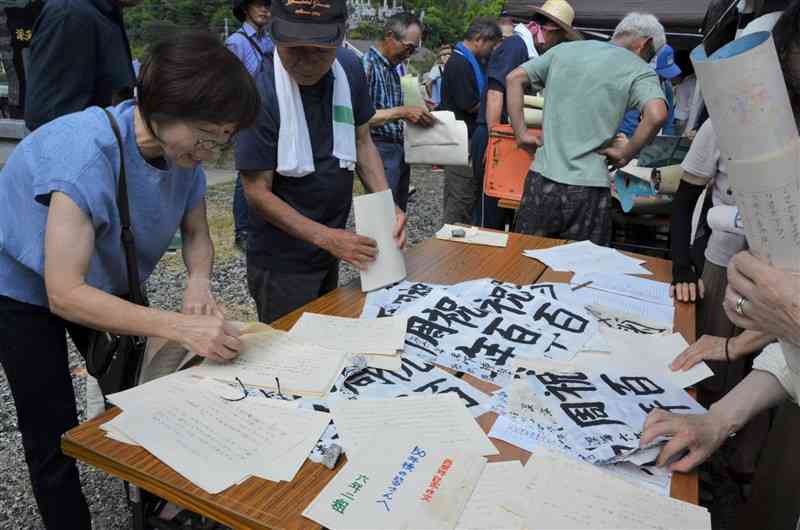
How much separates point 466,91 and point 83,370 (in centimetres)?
329

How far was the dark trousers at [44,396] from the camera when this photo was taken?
1370 mm

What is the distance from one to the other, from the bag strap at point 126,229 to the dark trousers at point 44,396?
189mm

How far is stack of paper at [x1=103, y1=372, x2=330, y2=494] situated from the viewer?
1.00 metres

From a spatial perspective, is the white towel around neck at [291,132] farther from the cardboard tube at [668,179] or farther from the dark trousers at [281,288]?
the cardboard tube at [668,179]

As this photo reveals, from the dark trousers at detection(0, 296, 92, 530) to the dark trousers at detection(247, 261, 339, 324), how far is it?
0.66 m

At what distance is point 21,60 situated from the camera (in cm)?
352

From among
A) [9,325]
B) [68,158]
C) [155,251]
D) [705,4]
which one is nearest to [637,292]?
[155,251]

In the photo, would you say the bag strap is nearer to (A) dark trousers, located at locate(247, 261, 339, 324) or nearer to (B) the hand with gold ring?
(A) dark trousers, located at locate(247, 261, 339, 324)

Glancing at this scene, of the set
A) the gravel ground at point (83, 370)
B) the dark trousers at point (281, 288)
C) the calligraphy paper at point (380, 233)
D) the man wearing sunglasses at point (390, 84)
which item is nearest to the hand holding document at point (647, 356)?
the calligraphy paper at point (380, 233)

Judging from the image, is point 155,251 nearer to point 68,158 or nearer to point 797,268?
point 68,158

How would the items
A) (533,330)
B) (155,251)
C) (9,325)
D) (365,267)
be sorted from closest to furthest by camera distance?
(9,325) < (155,251) < (533,330) < (365,267)

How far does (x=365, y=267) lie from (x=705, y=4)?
731cm

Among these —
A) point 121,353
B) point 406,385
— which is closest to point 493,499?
point 406,385

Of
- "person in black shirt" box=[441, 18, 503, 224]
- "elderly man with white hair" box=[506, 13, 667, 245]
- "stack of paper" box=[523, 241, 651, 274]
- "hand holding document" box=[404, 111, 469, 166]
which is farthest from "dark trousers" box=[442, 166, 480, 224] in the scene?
"stack of paper" box=[523, 241, 651, 274]
